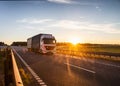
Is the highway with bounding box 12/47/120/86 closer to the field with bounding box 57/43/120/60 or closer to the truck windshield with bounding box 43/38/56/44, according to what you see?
the field with bounding box 57/43/120/60

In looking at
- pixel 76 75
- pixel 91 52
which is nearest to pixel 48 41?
pixel 91 52

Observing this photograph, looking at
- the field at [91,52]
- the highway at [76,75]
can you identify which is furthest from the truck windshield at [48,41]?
the highway at [76,75]

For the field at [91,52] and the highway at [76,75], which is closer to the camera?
the highway at [76,75]

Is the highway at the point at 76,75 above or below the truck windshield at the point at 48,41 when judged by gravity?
below

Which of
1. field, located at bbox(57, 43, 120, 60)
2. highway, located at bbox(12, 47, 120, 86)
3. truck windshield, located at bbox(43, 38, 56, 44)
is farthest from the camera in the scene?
truck windshield, located at bbox(43, 38, 56, 44)

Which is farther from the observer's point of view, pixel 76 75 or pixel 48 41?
pixel 48 41

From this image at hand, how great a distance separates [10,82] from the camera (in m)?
8.89

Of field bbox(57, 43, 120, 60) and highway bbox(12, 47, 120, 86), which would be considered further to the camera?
field bbox(57, 43, 120, 60)

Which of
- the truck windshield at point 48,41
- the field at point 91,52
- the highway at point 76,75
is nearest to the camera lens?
the highway at point 76,75

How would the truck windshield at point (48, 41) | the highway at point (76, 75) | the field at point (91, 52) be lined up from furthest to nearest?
the truck windshield at point (48, 41)
the field at point (91, 52)
the highway at point (76, 75)

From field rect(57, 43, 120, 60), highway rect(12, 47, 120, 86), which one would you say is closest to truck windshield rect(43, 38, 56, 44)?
field rect(57, 43, 120, 60)

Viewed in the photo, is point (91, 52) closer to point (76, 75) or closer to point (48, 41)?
point (48, 41)

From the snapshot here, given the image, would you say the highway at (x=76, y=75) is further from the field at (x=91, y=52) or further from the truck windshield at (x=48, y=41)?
the truck windshield at (x=48, y=41)

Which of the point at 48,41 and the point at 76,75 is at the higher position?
the point at 48,41
